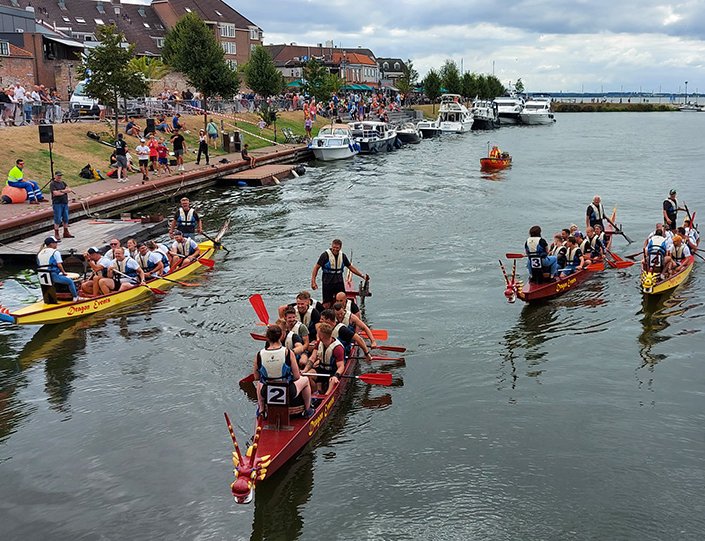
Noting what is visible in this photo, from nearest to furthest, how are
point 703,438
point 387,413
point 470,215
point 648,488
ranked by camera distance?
point 648,488 < point 703,438 < point 387,413 < point 470,215

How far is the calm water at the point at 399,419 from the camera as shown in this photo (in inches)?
392

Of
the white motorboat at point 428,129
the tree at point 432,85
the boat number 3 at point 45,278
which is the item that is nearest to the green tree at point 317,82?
the white motorboat at point 428,129

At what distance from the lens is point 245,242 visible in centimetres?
2677

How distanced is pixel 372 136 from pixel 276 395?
5090cm

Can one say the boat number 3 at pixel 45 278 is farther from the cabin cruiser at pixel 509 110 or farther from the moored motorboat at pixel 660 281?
the cabin cruiser at pixel 509 110

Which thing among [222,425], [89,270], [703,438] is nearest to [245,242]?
[89,270]

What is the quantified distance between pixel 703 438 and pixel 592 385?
248cm

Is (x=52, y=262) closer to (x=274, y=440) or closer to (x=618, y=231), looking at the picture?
(x=274, y=440)

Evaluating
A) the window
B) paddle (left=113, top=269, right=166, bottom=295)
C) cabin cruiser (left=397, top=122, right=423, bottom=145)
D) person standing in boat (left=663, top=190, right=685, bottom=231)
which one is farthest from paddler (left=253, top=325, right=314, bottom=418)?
the window

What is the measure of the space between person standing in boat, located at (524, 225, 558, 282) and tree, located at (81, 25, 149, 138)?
2620 cm

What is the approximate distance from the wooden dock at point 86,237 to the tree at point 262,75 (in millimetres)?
37445

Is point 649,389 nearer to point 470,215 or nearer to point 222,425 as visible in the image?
point 222,425

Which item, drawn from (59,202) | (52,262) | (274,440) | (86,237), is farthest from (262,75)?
(274,440)

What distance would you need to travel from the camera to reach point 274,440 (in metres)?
10.4
